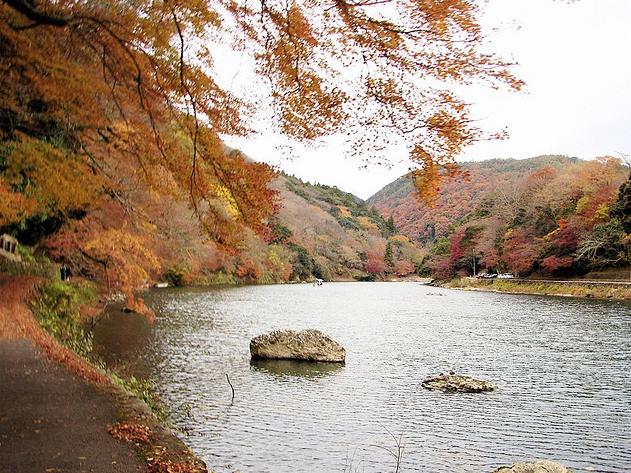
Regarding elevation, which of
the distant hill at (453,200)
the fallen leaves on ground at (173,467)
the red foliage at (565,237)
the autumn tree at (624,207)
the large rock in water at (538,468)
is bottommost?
the large rock in water at (538,468)

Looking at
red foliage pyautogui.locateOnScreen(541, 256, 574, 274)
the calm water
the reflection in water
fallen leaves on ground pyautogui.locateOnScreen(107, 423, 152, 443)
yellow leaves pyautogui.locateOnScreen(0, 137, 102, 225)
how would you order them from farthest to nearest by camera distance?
red foliage pyautogui.locateOnScreen(541, 256, 574, 274)
the reflection in water
the calm water
yellow leaves pyautogui.locateOnScreen(0, 137, 102, 225)
fallen leaves on ground pyautogui.locateOnScreen(107, 423, 152, 443)

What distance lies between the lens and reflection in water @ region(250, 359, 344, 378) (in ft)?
46.5

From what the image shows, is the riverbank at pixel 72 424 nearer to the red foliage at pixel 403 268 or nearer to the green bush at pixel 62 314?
the green bush at pixel 62 314

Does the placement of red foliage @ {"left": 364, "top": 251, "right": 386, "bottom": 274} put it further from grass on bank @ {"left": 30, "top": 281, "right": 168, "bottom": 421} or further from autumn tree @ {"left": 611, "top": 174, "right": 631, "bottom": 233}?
grass on bank @ {"left": 30, "top": 281, "right": 168, "bottom": 421}

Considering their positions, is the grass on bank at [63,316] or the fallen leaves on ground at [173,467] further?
the grass on bank at [63,316]

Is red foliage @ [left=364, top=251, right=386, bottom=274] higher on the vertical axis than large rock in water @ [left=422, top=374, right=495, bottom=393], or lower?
higher

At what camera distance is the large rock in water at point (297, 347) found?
51.4ft

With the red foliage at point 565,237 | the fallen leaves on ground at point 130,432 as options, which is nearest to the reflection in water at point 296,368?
the fallen leaves on ground at point 130,432

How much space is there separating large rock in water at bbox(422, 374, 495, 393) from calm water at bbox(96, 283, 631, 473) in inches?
12.3

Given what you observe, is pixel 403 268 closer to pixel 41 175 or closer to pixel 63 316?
pixel 63 316

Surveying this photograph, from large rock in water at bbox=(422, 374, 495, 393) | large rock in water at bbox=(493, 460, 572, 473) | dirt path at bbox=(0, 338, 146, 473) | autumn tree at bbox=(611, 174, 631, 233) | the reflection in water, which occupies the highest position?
autumn tree at bbox=(611, 174, 631, 233)

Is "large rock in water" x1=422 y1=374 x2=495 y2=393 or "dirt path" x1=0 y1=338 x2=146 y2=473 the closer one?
"dirt path" x1=0 y1=338 x2=146 y2=473

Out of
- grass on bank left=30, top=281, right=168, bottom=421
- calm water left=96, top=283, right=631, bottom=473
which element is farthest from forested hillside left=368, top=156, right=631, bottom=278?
grass on bank left=30, top=281, right=168, bottom=421

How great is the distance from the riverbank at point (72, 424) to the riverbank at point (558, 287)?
123 feet
